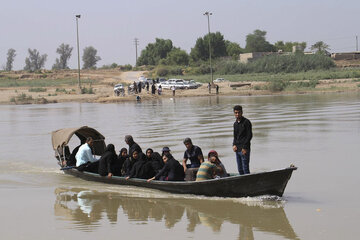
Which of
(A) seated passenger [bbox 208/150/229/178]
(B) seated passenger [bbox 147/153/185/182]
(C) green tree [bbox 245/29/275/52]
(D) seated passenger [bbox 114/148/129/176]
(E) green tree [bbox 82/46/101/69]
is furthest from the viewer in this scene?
(E) green tree [bbox 82/46/101/69]

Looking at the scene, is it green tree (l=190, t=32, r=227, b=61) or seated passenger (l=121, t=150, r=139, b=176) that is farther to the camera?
green tree (l=190, t=32, r=227, b=61)

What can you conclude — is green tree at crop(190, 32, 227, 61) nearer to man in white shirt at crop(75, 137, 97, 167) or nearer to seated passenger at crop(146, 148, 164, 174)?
man in white shirt at crop(75, 137, 97, 167)

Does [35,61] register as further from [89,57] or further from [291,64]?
[291,64]

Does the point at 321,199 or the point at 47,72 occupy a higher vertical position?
the point at 47,72

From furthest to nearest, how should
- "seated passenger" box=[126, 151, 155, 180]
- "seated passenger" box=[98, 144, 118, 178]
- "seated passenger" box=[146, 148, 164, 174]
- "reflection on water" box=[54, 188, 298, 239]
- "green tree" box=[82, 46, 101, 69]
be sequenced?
"green tree" box=[82, 46, 101, 69]
"seated passenger" box=[98, 144, 118, 178]
"seated passenger" box=[126, 151, 155, 180]
"seated passenger" box=[146, 148, 164, 174]
"reflection on water" box=[54, 188, 298, 239]

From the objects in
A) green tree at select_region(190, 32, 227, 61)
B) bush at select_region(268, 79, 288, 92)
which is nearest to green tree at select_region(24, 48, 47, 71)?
green tree at select_region(190, 32, 227, 61)

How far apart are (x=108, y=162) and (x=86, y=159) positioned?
1296 millimetres

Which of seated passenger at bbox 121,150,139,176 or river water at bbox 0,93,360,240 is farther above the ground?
seated passenger at bbox 121,150,139,176

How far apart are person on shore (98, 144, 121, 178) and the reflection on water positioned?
743 millimetres

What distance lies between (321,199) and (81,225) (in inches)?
196

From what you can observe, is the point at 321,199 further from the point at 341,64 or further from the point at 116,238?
the point at 341,64

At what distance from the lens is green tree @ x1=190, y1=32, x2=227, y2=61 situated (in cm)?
11906

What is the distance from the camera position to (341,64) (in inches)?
3757

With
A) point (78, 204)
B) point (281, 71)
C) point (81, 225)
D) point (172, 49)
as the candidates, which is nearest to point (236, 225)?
point (81, 225)
